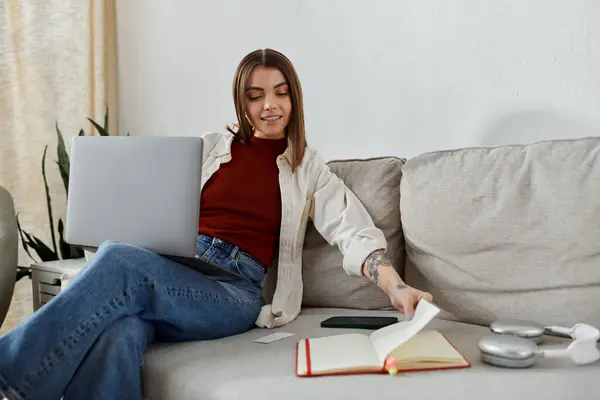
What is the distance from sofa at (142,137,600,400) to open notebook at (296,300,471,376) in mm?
Result: 21

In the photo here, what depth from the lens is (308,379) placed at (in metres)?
1.21

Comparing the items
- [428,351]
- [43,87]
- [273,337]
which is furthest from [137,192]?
[43,87]

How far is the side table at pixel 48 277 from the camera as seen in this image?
2.36 meters

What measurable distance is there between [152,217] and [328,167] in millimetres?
601

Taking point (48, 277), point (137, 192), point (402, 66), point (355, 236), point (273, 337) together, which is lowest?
point (48, 277)

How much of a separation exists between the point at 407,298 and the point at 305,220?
0.46m

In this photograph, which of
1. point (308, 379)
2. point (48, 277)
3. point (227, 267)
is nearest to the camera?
point (308, 379)

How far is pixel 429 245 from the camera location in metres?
1.67

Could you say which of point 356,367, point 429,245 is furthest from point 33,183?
point 356,367

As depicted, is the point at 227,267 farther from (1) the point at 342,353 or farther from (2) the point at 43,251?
(2) the point at 43,251

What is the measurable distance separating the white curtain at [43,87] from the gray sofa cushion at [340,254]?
1583 millimetres

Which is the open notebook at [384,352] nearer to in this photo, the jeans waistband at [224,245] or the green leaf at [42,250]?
the jeans waistband at [224,245]

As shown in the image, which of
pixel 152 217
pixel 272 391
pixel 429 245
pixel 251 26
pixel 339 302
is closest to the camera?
pixel 272 391

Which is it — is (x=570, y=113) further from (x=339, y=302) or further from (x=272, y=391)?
(x=272, y=391)
